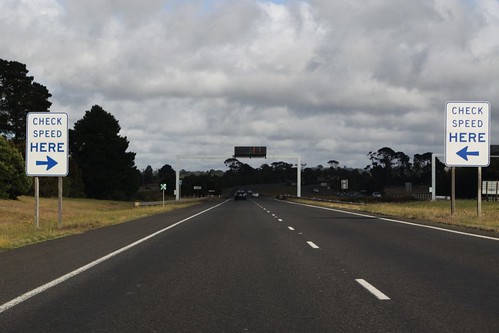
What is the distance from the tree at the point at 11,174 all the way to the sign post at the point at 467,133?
4008 centimetres

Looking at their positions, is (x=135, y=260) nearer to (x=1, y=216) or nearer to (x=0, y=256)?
(x=0, y=256)

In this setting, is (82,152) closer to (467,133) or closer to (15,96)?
(15,96)

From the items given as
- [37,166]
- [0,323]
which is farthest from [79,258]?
[37,166]

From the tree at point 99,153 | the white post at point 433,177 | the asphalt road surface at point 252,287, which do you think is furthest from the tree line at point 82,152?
the asphalt road surface at point 252,287

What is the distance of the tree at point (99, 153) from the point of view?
99500 millimetres

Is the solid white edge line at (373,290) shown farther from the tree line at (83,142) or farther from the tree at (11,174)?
the tree line at (83,142)

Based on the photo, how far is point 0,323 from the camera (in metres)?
7.21

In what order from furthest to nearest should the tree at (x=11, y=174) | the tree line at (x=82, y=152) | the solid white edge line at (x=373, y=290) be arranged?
the tree line at (x=82, y=152), the tree at (x=11, y=174), the solid white edge line at (x=373, y=290)

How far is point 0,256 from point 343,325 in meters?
10.1

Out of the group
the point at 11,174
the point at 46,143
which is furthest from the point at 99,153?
the point at 46,143

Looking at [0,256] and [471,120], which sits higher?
[471,120]

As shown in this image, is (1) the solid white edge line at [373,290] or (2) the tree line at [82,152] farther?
(2) the tree line at [82,152]

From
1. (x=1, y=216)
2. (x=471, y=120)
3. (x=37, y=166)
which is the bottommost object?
(x=1, y=216)

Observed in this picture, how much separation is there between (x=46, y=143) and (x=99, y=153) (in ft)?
251
